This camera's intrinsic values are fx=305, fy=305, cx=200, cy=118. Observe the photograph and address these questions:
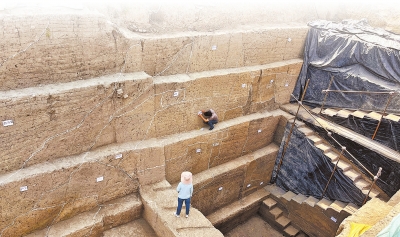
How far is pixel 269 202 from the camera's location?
26.5 ft

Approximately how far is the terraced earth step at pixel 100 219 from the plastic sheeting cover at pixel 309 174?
13.9ft

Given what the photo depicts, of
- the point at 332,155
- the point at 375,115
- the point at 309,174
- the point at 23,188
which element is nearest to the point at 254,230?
the point at 309,174

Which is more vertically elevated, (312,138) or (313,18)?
(313,18)

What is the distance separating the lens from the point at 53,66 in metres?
4.72

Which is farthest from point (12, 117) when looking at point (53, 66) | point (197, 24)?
point (197, 24)

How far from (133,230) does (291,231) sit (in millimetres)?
4284

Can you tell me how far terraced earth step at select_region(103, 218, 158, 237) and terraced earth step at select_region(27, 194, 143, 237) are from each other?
0.07 meters

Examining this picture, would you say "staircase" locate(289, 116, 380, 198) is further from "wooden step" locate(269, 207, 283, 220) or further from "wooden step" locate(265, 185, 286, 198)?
"wooden step" locate(269, 207, 283, 220)

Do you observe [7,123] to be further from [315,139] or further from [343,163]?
[343,163]

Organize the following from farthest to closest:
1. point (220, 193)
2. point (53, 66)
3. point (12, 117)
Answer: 1. point (220, 193)
2. point (53, 66)
3. point (12, 117)

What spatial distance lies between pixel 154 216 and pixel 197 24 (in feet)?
13.6

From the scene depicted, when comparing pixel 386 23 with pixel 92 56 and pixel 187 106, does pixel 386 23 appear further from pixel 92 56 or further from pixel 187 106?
pixel 92 56

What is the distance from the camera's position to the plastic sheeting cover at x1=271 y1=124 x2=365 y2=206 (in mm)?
6988

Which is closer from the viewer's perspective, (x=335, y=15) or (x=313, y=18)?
(x=313, y=18)
